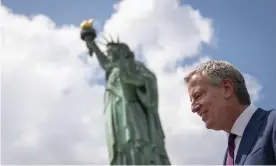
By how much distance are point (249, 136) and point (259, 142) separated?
0.05 metres

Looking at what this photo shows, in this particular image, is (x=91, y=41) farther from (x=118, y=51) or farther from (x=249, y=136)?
(x=249, y=136)

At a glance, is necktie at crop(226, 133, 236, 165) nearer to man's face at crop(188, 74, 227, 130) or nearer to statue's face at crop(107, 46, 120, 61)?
man's face at crop(188, 74, 227, 130)

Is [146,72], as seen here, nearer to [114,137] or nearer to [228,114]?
[114,137]

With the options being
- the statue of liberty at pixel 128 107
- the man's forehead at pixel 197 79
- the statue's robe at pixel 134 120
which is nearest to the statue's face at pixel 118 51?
the statue of liberty at pixel 128 107

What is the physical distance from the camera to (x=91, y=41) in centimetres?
1219

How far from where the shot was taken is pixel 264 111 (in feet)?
6.12

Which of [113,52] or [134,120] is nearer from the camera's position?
[134,120]

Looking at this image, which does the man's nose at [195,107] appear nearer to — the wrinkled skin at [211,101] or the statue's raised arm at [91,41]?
the wrinkled skin at [211,101]

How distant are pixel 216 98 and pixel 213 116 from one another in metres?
0.06

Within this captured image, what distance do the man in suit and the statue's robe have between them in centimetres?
909

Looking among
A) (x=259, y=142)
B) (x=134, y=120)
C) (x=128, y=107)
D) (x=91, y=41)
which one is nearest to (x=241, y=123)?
(x=259, y=142)

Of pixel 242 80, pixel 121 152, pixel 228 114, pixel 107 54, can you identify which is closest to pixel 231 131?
pixel 228 114

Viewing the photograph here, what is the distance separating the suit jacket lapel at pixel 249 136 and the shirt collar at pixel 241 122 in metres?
0.01

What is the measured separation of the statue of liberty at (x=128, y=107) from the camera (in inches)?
445
